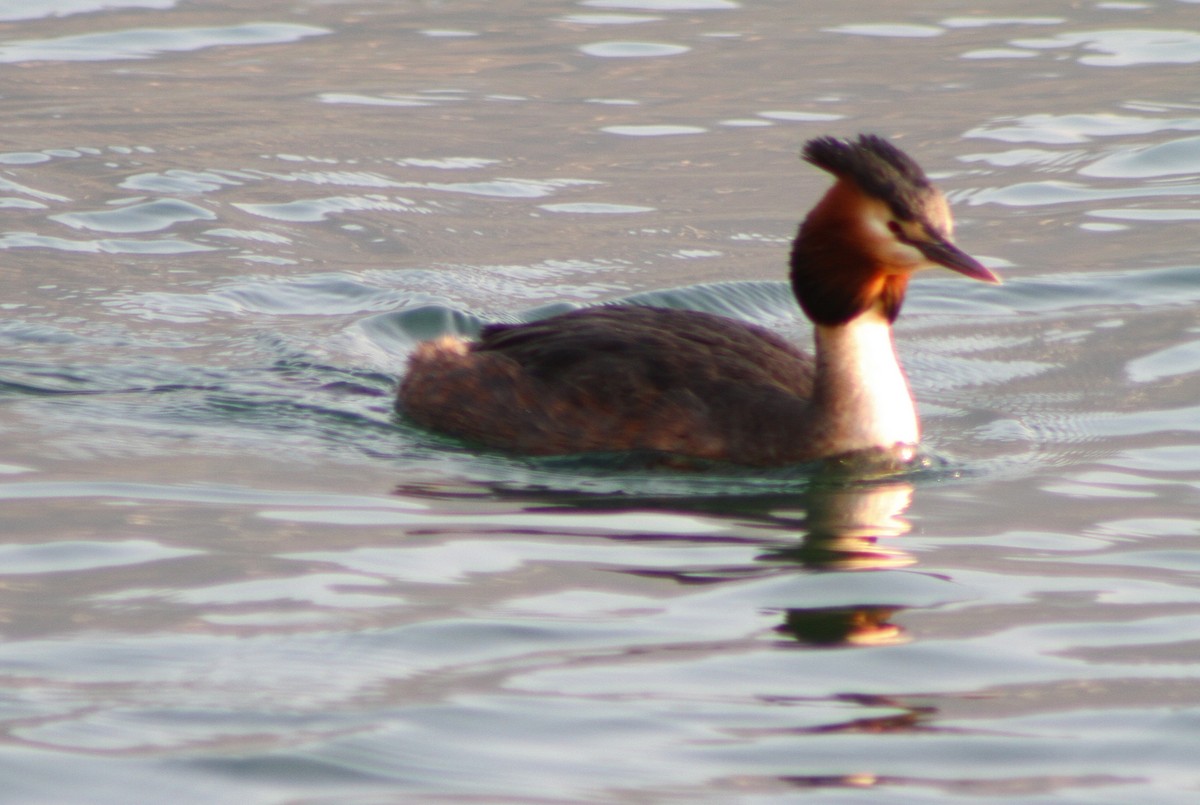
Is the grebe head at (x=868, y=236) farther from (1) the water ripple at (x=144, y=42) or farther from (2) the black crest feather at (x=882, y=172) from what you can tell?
(1) the water ripple at (x=144, y=42)

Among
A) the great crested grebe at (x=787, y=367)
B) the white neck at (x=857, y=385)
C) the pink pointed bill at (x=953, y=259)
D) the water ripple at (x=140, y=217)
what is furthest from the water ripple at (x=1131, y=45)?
the pink pointed bill at (x=953, y=259)

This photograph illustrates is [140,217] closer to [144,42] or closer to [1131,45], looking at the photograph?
[144,42]

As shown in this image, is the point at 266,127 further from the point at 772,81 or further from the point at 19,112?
the point at 772,81

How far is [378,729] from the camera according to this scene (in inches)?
212

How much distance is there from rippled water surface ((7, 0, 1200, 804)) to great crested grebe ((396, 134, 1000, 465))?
0.24m

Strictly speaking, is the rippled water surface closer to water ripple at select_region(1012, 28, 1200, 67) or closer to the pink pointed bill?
water ripple at select_region(1012, 28, 1200, 67)

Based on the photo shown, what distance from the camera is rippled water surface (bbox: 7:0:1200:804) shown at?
5.41m

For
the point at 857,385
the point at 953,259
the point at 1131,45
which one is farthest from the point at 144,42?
the point at 953,259

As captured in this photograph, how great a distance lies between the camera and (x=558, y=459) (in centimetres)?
855

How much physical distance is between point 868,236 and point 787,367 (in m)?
0.87

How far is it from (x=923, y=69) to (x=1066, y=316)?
673cm

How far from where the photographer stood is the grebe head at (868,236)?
8.01 metres

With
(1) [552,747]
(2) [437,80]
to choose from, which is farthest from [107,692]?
(2) [437,80]

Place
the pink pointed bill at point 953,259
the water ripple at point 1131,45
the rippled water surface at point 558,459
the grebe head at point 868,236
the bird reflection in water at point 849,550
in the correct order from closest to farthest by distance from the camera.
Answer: the rippled water surface at point 558,459 < the bird reflection in water at point 849,550 < the pink pointed bill at point 953,259 < the grebe head at point 868,236 < the water ripple at point 1131,45
